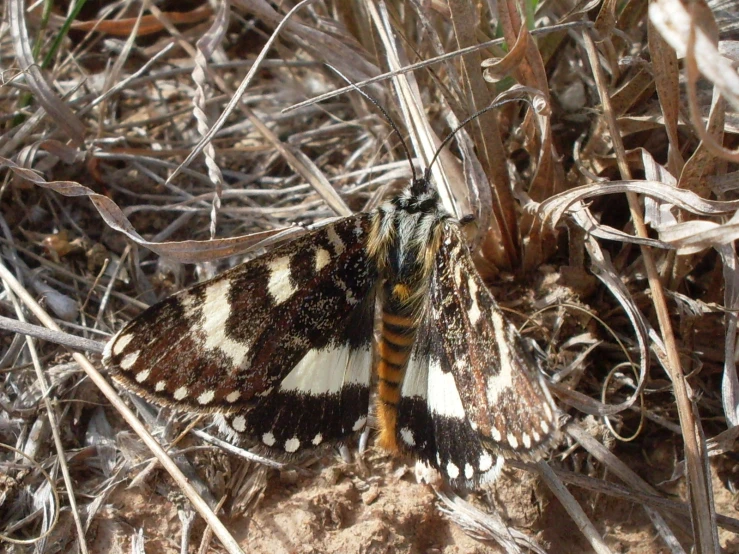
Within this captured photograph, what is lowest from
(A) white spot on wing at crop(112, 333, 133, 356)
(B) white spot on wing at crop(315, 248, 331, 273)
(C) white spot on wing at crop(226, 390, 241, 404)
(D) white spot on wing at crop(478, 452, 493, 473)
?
(D) white spot on wing at crop(478, 452, 493, 473)

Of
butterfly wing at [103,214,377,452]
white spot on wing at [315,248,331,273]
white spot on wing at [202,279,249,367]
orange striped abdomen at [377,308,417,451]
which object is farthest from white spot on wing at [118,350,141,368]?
orange striped abdomen at [377,308,417,451]

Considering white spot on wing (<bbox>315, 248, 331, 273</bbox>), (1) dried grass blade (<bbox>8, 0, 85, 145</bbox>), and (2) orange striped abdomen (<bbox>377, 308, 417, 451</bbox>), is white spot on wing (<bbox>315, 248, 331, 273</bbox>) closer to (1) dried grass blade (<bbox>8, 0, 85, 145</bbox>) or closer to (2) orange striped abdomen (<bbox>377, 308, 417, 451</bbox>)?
(2) orange striped abdomen (<bbox>377, 308, 417, 451</bbox>)

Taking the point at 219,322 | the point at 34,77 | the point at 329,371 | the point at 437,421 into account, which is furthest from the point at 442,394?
the point at 34,77

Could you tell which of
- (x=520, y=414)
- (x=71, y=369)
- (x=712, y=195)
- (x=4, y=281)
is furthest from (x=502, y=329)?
(x=4, y=281)

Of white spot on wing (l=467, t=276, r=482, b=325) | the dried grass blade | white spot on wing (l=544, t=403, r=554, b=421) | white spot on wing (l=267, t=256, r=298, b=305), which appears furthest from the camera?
the dried grass blade

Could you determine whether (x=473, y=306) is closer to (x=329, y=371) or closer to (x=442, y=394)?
(x=442, y=394)

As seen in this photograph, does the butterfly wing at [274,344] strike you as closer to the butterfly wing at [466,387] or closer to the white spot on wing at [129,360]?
the white spot on wing at [129,360]

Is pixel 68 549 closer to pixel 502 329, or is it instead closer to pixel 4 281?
pixel 4 281
